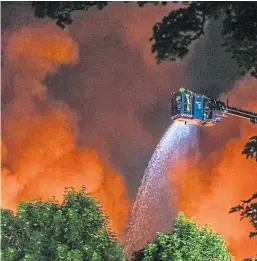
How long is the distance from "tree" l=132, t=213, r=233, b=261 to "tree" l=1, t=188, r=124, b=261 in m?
0.72

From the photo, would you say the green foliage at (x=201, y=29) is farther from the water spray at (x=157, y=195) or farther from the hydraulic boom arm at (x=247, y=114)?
the water spray at (x=157, y=195)

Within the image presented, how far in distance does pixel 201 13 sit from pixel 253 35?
359 millimetres

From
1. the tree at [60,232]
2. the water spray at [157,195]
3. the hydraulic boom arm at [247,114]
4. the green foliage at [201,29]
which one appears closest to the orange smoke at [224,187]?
the water spray at [157,195]

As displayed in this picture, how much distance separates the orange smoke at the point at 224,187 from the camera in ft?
33.0

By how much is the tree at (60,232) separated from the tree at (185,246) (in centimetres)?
72

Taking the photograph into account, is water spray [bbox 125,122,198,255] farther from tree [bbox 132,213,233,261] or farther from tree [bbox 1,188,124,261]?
tree [bbox 1,188,124,261]

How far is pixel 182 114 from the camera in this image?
559 cm

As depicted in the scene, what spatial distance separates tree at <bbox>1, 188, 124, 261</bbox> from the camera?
7.71 metres

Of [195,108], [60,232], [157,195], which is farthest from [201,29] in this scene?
[157,195]

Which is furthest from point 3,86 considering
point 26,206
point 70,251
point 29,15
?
point 70,251

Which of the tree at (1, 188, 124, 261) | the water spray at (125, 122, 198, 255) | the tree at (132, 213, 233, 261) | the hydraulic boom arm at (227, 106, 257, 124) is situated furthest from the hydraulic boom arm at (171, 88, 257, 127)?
the water spray at (125, 122, 198, 255)

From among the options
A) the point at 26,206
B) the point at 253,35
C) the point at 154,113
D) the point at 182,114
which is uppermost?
the point at 154,113

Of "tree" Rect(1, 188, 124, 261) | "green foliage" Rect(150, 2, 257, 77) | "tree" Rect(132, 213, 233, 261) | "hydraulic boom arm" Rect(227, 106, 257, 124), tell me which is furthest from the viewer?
"tree" Rect(132, 213, 233, 261)

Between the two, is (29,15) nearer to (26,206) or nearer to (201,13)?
(26,206)
